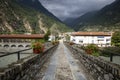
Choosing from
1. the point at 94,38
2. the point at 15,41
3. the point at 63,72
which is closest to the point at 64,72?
the point at 63,72

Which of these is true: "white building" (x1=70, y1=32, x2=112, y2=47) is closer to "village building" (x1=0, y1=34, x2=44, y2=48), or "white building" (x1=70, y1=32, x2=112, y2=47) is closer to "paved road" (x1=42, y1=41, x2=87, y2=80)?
"village building" (x1=0, y1=34, x2=44, y2=48)

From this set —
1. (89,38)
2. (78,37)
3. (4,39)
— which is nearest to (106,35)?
(89,38)

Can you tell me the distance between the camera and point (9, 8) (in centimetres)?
18338

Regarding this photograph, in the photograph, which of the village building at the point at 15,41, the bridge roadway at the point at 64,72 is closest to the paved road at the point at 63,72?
the bridge roadway at the point at 64,72

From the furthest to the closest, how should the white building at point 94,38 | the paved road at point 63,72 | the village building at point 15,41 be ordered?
the white building at point 94,38, the village building at point 15,41, the paved road at point 63,72

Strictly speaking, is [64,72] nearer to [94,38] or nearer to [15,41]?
[94,38]

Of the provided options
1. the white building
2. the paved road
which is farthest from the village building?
the paved road

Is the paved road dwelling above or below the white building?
below

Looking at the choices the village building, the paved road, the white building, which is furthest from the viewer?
the white building

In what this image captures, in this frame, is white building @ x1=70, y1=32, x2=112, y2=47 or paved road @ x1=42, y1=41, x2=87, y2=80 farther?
white building @ x1=70, y1=32, x2=112, y2=47

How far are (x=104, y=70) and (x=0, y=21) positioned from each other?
16010 centimetres

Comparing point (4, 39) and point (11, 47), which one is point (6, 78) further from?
point (4, 39)

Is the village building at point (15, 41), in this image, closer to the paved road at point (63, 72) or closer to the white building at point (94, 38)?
the white building at point (94, 38)

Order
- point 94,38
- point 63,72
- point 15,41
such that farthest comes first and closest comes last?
point 94,38, point 15,41, point 63,72
